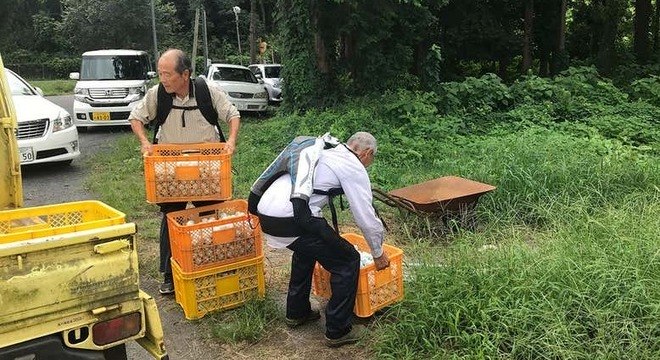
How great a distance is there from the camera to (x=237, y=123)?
456cm

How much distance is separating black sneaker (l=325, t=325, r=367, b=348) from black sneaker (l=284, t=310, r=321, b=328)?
35cm

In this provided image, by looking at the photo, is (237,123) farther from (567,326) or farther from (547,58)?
(547,58)

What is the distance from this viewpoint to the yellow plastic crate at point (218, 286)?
4.14 meters

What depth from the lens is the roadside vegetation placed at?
337 centimetres

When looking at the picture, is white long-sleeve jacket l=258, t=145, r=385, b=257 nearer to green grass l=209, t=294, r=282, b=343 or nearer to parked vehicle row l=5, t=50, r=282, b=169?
green grass l=209, t=294, r=282, b=343

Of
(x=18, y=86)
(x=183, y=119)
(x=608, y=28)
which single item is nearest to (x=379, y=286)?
(x=183, y=119)

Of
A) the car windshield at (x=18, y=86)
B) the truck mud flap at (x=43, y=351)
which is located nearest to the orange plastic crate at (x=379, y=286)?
the truck mud flap at (x=43, y=351)

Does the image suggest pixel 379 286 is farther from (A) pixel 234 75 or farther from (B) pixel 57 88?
(B) pixel 57 88

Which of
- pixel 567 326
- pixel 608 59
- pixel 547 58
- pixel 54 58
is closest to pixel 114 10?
pixel 54 58

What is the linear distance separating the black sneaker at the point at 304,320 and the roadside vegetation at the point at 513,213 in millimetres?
169

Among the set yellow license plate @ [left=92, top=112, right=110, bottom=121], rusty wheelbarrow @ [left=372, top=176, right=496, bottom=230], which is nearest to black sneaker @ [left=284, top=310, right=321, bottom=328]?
rusty wheelbarrow @ [left=372, top=176, right=496, bottom=230]

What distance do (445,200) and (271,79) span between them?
15.8m

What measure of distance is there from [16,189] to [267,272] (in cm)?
237

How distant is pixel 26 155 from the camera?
8.47 m
